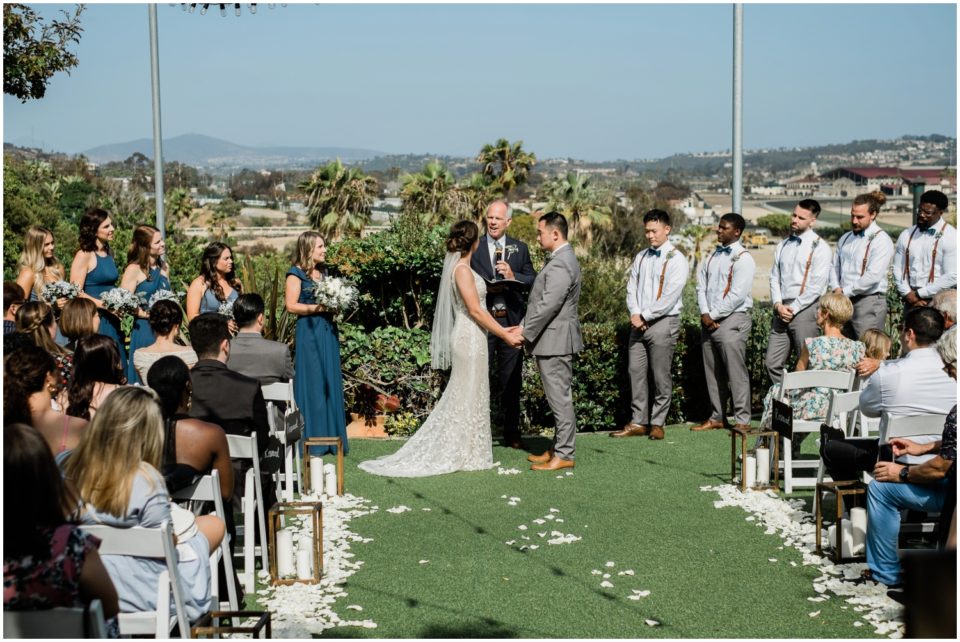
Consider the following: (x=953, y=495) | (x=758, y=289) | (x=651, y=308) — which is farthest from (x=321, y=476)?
(x=758, y=289)

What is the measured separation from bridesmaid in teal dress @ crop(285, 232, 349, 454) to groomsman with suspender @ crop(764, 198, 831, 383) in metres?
3.81

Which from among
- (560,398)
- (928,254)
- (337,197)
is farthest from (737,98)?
(337,197)

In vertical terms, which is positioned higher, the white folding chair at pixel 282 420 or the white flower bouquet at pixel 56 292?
the white flower bouquet at pixel 56 292

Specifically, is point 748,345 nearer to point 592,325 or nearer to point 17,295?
point 592,325

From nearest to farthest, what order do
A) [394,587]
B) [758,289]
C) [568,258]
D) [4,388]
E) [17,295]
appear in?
1. [4,388]
2. [394,587]
3. [17,295]
4. [568,258]
5. [758,289]

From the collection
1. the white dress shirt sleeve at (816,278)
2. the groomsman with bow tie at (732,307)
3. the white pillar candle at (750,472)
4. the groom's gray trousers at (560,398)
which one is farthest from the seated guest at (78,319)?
the white dress shirt sleeve at (816,278)

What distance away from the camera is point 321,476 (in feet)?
23.0

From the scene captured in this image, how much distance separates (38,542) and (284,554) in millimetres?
2264

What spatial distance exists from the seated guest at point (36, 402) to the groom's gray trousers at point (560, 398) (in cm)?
407

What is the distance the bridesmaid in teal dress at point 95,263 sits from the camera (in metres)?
8.09

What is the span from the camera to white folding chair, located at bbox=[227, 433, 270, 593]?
510 cm

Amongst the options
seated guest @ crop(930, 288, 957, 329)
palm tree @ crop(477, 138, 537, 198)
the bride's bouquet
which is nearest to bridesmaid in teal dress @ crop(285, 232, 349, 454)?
the bride's bouquet

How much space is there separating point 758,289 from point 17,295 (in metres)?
73.9

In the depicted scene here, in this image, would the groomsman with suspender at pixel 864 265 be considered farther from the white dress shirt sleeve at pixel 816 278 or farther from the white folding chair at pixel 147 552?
the white folding chair at pixel 147 552
